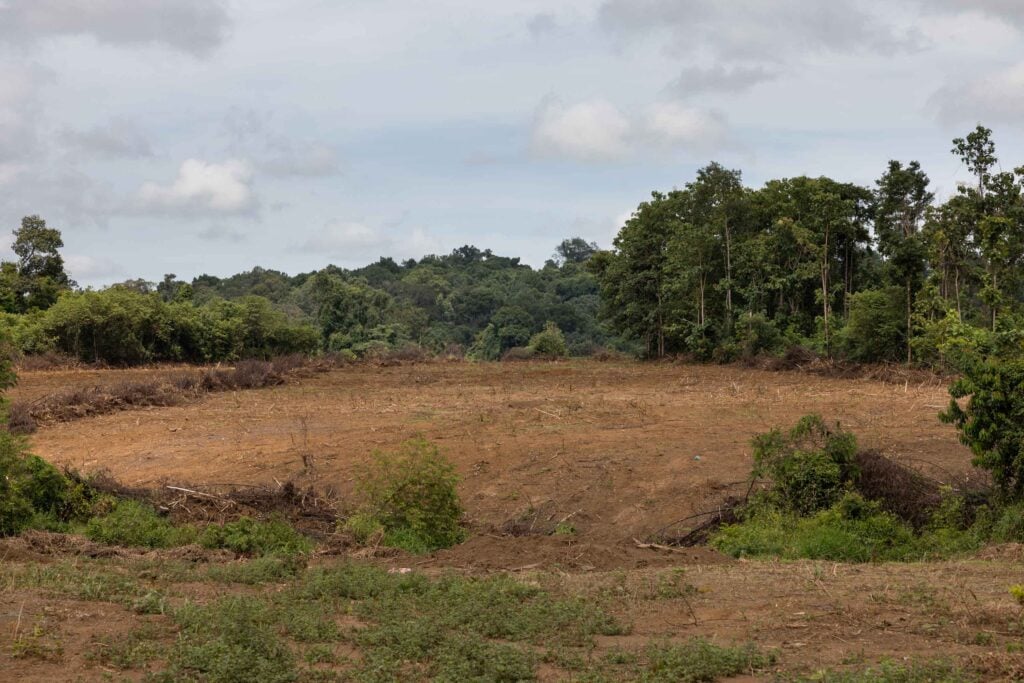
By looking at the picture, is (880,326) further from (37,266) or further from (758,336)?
(37,266)

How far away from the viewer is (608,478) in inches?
612

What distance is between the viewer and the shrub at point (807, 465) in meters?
13.0

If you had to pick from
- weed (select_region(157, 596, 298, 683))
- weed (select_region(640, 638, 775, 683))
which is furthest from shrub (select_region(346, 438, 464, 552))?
weed (select_region(640, 638, 775, 683))

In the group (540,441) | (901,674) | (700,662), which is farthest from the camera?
(540,441)

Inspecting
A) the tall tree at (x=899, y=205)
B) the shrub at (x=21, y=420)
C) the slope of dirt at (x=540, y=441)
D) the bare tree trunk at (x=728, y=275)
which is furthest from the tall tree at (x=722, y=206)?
the shrub at (x=21, y=420)

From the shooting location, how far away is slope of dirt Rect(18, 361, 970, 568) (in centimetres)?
1437

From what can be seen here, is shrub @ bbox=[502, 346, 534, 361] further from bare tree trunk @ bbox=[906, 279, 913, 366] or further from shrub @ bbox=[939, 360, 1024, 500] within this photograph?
shrub @ bbox=[939, 360, 1024, 500]

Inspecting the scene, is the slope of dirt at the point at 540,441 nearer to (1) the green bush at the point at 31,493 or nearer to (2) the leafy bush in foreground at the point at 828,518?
(2) the leafy bush in foreground at the point at 828,518

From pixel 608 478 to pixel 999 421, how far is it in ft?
18.3

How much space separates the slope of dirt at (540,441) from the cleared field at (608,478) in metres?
0.05

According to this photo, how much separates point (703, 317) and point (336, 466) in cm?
3036

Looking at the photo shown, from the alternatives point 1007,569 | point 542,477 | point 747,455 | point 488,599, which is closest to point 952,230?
point 747,455

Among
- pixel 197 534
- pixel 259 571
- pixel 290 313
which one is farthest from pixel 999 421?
pixel 290 313

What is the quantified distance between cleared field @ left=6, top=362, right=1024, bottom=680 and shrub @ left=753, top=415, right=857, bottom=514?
38.7 inches
